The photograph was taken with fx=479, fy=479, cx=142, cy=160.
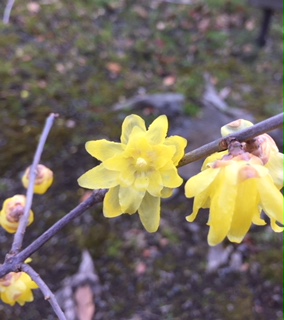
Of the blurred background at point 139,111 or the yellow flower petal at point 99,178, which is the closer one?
the yellow flower petal at point 99,178

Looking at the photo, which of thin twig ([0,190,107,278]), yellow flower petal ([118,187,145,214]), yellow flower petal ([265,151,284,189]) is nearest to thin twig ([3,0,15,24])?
thin twig ([0,190,107,278])

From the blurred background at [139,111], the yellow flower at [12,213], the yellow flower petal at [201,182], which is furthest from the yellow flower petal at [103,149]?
the blurred background at [139,111]

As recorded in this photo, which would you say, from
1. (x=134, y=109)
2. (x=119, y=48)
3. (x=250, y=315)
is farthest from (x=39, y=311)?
(x=119, y=48)

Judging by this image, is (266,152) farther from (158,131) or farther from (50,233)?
(50,233)

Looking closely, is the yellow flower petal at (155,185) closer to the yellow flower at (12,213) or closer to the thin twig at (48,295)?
the thin twig at (48,295)

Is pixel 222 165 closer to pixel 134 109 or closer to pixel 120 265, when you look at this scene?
pixel 120 265

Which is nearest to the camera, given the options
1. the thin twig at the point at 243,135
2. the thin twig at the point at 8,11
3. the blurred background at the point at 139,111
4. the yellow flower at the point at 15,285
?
the thin twig at the point at 243,135

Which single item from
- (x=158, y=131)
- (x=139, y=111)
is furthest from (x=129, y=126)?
(x=139, y=111)

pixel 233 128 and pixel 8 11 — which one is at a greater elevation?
pixel 233 128
